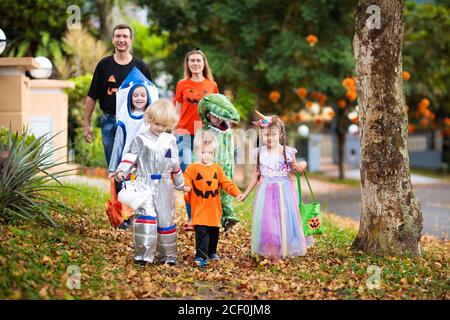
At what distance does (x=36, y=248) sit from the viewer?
6160mm

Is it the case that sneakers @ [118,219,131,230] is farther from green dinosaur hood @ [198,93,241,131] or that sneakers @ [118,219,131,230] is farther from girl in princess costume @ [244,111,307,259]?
girl in princess costume @ [244,111,307,259]

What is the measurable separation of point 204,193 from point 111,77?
200 cm

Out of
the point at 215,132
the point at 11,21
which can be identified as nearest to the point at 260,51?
the point at 11,21

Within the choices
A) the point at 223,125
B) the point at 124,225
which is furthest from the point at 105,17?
the point at 223,125

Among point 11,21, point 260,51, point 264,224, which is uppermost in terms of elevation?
point 11,21

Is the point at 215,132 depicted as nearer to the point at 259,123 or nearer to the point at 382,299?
the point at 259,123

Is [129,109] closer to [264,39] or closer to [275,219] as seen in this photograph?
[275,219]

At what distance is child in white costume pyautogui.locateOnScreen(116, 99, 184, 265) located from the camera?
6.31 metres

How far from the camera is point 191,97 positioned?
26.5ft

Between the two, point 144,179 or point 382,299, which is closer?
point 382,299

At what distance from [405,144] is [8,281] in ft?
14.3

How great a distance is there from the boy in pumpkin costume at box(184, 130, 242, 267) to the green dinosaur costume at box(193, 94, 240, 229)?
35.0 inches

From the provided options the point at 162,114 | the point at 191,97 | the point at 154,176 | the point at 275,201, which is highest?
the point at 191,97

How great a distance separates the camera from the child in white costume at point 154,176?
6.31 meters
